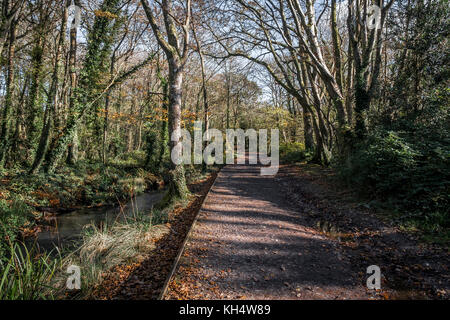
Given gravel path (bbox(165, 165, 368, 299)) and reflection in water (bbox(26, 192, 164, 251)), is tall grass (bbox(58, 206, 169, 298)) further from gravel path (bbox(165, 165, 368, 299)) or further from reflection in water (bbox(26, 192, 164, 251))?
gravel path (bbox(165, 165, 368, 299))

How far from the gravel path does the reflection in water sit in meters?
2.35

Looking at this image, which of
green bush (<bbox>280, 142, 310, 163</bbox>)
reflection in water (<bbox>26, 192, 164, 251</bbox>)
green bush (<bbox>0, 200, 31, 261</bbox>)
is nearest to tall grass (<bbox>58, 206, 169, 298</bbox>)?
reflection in water (<bbox>26, 192, 164, 251</bbox>)

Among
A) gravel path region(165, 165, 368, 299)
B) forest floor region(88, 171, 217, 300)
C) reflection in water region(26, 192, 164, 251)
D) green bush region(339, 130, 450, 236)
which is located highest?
green bush region(339, 130, 450, 236)

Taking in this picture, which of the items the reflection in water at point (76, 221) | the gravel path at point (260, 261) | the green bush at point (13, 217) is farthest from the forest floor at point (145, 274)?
the green bush at point (13, 217)

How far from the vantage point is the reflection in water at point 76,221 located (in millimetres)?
6335

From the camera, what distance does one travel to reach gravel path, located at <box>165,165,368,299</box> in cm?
320

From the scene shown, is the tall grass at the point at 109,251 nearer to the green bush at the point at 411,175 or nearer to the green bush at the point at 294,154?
the green bush at the point at 411,175

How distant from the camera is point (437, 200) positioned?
16.2ft

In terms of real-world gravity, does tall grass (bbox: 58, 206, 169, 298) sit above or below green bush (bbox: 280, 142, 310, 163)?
below

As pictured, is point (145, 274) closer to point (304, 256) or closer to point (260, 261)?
point (260, 261)

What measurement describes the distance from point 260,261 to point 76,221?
712 centimetres
